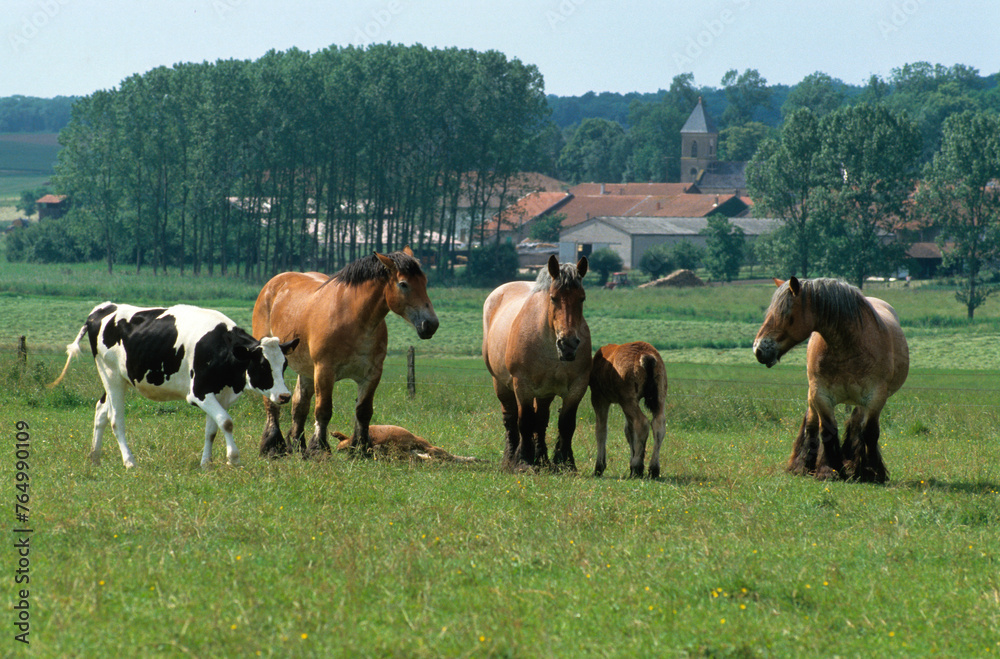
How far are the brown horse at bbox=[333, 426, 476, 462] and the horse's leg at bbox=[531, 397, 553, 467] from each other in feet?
3.03

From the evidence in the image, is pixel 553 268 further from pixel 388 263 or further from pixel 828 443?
pixel 828 443

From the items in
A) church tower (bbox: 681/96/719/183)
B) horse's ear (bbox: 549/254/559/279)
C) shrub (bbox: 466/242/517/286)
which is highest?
church tower (bbox: 681/96/719/183)

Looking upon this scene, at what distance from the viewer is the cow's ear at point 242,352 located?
31.3 ft

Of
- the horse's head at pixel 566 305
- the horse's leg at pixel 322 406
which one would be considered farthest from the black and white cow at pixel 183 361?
the horse's head at pixel 566 305

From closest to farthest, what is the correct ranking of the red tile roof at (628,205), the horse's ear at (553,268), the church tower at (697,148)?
the horse's ear at (553,268), the red tile roof at (628,205), the church tower at (697,148)

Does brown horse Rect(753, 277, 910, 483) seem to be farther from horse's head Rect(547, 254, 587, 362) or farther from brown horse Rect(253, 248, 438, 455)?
brown horse Rect(253, 248, 438, 455)

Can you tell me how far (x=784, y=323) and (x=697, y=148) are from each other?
160859 mm

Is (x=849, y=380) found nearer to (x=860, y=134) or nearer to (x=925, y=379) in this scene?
(x=925, y=379)

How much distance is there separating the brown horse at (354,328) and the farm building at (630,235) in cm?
7821

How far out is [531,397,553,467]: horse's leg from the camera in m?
10.6

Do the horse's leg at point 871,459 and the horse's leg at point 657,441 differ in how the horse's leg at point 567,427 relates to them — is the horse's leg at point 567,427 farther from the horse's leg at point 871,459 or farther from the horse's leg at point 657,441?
the horse's leg at point 871,459

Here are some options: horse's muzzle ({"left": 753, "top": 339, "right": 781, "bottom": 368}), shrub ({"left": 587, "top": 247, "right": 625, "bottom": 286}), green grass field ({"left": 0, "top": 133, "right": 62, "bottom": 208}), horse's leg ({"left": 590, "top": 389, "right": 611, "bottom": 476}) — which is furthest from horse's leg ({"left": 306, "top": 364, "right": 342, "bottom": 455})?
green grass field ({"left": 0, "top": 133, "right": 62, "bottom": 208})

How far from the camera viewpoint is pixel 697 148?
6521 inches

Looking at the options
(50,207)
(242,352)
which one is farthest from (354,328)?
(50,207)
